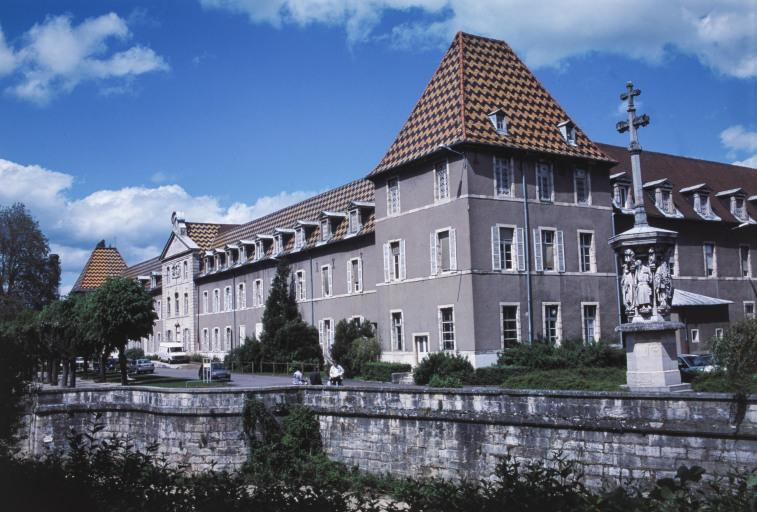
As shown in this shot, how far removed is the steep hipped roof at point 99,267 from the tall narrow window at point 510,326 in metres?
51.9

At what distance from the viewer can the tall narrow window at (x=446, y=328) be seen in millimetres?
28880

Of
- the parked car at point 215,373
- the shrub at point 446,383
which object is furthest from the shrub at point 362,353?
the shrub at point 446,383

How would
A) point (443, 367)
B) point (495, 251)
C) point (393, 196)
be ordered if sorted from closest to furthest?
point (443, 367) < point (495, 251) < point (393, 196)

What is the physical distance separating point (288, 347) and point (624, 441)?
27.5m

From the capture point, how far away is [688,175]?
4153cm

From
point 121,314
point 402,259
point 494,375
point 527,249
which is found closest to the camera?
point 494,375

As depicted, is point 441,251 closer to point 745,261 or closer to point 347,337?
point 347,337

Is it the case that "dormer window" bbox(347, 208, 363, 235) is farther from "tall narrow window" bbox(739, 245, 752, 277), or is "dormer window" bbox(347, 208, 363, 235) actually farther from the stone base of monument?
the stone base of monument

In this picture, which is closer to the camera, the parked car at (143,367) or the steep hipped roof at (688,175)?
the steep hipped roof at (688,175)

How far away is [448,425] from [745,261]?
98.5 ft

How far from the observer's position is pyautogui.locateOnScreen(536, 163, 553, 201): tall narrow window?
30.2 m

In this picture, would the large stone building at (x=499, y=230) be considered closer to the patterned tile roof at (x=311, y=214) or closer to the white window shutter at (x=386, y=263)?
the white window shutter at (x=386, y=263)

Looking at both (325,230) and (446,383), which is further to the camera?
(325,230)

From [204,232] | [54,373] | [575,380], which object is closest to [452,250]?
[575,380]
